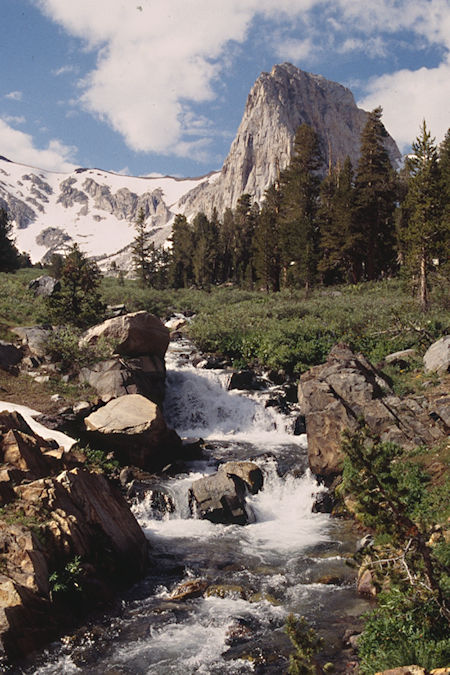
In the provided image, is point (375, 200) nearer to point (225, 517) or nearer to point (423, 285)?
point (423, 285)

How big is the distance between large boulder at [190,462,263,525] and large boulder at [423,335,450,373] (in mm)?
9304

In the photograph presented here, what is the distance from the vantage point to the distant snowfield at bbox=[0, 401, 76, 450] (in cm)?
1442

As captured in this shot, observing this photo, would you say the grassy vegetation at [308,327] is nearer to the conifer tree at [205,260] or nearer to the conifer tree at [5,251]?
the conifer tree at [5,251]

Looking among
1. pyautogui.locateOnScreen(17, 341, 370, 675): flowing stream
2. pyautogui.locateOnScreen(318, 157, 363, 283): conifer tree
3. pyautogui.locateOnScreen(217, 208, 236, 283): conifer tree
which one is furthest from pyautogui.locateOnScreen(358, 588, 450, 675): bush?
pyautogui.locateOnScreen(217, 208, 236, 283): conifer tree

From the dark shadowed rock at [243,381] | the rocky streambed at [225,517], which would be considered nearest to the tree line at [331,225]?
the dark shadowed rock at [243,381]

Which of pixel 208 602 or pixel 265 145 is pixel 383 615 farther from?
pixel 265 145

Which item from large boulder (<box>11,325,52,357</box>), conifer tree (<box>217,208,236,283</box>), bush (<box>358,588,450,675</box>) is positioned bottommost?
bush (<box>358,588,450,675</box>)

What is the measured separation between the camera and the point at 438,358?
1897cm

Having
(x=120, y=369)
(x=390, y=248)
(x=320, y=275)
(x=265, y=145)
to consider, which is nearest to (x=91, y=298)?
(x=120, y=369)

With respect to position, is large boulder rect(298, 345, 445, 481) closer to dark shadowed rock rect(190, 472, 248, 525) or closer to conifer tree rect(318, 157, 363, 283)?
dark shadowed rock rect(190, 472, 248, 525)

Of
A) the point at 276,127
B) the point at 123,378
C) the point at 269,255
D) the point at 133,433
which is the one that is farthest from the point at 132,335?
the point at 276,127

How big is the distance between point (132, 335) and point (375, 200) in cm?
3589

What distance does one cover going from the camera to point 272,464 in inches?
640

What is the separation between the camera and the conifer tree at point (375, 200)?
4731 cm
